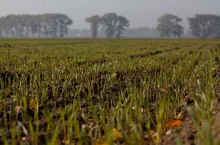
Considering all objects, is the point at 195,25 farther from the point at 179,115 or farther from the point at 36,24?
the point at 179,115

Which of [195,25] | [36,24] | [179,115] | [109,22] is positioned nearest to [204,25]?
[195,25]

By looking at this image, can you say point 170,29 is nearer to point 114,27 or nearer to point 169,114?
point 114,27

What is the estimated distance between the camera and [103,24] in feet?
425

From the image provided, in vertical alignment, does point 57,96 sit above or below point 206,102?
below

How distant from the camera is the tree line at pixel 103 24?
392ft

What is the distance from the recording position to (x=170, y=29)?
117 meters

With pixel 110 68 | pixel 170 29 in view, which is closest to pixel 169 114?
pixel 110 68

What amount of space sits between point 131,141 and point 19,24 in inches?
5284

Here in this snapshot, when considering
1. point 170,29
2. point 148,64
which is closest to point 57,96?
point 148,64

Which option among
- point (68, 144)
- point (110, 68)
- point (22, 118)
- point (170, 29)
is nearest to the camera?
point (68, 144)

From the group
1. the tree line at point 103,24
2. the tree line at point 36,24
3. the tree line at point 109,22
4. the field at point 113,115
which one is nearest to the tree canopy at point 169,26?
the tree line at point 103,24

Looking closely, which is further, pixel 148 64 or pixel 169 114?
pixel 148 64

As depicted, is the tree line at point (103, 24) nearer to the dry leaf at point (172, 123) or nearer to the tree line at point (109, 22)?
the tree line at point (109, 22)

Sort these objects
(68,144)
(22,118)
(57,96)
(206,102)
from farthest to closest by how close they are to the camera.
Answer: (57,96)
(22,118)
(206,102)
(68,144)
